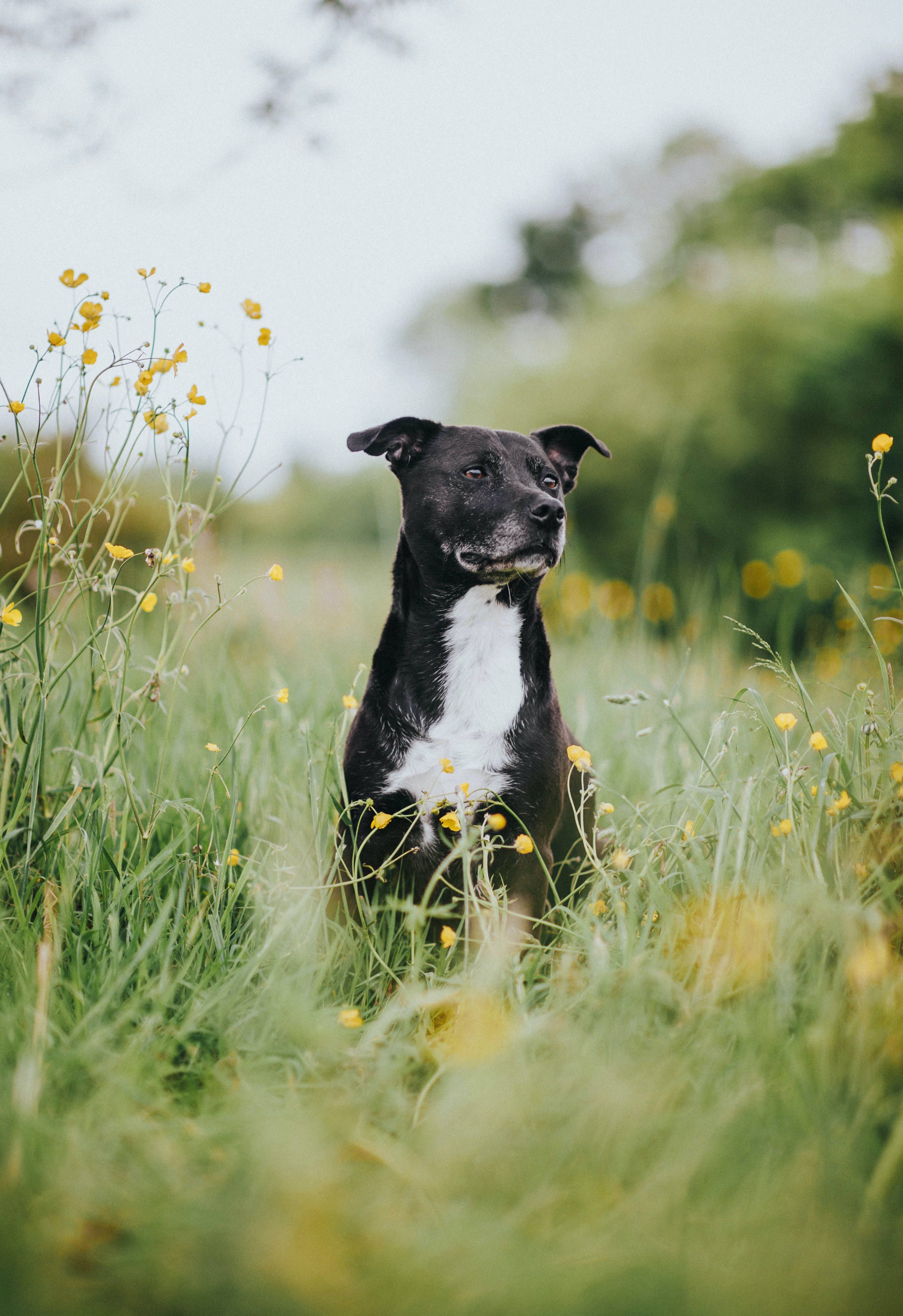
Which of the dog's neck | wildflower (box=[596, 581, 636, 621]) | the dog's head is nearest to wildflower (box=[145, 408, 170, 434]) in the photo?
the dog's head

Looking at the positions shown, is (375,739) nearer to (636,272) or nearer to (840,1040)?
(840,1040)

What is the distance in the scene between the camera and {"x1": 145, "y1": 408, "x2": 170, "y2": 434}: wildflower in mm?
2109

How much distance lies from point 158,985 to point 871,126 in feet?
56.6

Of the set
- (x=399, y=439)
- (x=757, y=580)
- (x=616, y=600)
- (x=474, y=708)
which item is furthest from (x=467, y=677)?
(x=616, y=600)

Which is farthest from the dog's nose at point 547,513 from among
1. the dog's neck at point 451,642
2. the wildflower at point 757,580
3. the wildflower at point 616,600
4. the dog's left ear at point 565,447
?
the wildflower at point 757,580

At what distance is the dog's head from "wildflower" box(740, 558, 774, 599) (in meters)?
3.54

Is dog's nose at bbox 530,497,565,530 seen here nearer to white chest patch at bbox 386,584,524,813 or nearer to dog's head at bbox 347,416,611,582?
dog's head at bbox 347,416,611,582

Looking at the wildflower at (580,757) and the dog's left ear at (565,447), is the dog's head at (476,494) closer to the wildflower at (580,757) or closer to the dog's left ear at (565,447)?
the dog's left ear at (565,447)

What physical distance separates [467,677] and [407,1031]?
3.50ft

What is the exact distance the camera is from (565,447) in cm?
324

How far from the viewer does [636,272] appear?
2098 centimetres

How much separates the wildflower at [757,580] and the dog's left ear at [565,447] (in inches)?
123

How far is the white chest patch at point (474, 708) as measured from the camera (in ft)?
8.25

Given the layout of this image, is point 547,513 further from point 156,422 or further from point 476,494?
point 156,422
